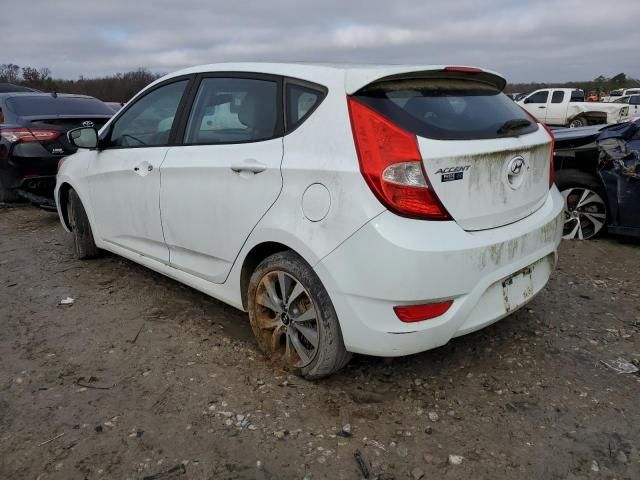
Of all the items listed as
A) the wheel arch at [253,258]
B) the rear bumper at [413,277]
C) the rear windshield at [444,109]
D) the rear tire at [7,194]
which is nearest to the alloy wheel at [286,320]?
the wheel arch at [253,258]

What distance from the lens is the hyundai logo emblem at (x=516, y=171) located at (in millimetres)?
2566

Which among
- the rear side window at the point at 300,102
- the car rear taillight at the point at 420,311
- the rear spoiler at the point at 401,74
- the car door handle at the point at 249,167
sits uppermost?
the rear spoiler at the point at 401,74

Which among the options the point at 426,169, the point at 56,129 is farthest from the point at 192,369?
the point at 56,129

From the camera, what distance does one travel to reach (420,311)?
233 cm

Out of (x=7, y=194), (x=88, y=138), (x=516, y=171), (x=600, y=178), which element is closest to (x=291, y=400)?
(x=516, y=171)

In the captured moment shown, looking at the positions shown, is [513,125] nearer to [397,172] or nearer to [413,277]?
[397,172]

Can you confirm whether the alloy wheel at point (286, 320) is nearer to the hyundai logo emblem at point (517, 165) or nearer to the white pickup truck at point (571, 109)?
the hyundai logo emblem at point (517, 165)

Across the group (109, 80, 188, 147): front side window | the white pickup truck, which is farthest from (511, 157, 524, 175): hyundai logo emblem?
the white pickup truck

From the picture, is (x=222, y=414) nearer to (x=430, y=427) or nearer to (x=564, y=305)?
(x=430, y=427)

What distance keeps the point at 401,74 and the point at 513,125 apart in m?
0.69

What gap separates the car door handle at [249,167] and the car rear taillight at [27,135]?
4.46 meters

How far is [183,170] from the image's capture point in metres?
3.16

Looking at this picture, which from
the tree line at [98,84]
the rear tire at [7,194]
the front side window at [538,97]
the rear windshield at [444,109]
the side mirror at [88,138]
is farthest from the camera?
the tree line at [98,84]

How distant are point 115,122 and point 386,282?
276 cm
